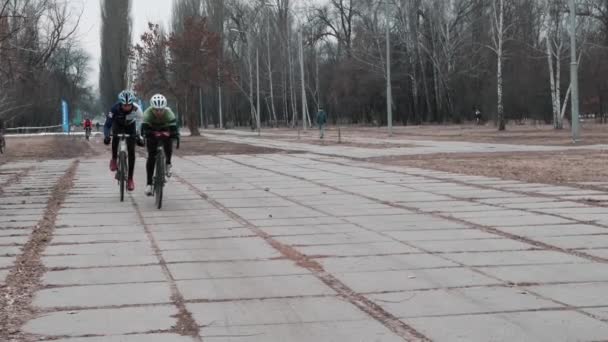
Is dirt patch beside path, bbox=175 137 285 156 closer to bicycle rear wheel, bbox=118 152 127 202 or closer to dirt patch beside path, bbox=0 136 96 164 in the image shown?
dirt patch beside path, bbox=0 136 96 164

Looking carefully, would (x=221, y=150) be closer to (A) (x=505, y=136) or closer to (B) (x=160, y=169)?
(A) (x=505, y=136)

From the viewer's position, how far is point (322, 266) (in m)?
7.38

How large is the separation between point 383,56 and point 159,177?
63893mm

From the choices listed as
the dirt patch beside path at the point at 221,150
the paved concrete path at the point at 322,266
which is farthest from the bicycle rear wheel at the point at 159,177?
the dirt patch beside path at the point at 221,150

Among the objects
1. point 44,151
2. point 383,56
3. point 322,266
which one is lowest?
point 322,266

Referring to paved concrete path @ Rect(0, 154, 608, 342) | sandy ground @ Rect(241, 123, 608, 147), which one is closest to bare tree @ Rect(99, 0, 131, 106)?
sandy ground @ Rect(241, 123, 608, 147)

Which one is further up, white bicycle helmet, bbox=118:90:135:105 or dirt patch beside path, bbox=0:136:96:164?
white bicycle helmet, bbox=118:90:135:105

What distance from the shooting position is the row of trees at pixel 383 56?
191 feet

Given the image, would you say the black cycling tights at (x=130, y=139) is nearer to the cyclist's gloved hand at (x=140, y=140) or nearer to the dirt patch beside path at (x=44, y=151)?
the cyclist's gloved hand at (x=140, y=140)

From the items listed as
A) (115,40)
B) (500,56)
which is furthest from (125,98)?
(115,40)

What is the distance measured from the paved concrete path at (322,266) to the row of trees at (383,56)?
40.0 meters

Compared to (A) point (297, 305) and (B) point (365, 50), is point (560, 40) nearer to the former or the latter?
(B) point (365, 50)

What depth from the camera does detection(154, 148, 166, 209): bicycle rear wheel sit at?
12211 millimetres

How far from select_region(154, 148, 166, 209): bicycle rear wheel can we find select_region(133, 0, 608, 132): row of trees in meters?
40.3
